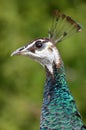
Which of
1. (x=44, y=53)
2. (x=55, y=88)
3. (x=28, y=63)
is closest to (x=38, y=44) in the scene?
(x=44, y=53)

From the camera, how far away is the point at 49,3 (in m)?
6.55

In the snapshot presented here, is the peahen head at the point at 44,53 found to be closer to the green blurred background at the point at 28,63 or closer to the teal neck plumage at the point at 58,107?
the teal neck plumage at the point at 58,107

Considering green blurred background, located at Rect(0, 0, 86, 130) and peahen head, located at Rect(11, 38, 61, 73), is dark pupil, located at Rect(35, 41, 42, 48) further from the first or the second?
green blurred background, located at Rect(0, 0, 86, 130)

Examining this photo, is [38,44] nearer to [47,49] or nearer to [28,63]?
[47,49]

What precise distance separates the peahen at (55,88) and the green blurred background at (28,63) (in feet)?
7.66

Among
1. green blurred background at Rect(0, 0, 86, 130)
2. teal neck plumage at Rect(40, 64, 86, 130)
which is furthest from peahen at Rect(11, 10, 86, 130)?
green blurred background at Rect(0, 0, 86, 130)

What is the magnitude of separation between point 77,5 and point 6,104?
1.11 metres

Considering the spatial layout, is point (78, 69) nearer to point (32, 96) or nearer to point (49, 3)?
point (32, 96)

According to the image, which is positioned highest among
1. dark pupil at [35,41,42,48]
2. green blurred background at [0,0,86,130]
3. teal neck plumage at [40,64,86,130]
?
green blurred background at [0,0,86,130]

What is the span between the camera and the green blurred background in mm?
5785

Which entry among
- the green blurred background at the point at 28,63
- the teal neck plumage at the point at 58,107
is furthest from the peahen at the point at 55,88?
the green blurred background at the point at 28,63

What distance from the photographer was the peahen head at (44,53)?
3277 mm

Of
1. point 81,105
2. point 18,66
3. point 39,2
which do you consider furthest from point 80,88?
point 39,2

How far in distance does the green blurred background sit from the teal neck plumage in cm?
234
